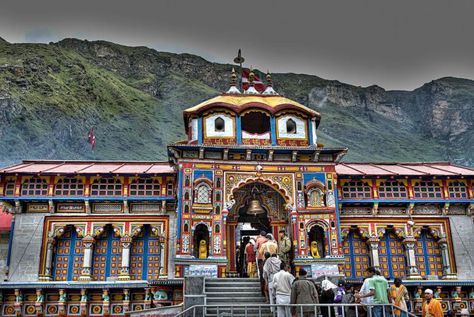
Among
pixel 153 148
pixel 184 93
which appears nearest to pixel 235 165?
pixel 153 148

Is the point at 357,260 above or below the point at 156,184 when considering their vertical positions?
below

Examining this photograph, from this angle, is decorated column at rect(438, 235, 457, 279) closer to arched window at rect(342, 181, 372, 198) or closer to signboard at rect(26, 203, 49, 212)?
arched window at rect(342, 181, 372, 198)

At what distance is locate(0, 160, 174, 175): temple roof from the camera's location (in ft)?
72.8

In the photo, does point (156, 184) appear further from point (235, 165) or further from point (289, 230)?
point (289, 230)

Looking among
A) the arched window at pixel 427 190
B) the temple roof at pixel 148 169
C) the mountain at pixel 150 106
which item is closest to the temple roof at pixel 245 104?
the temple roof at pixel 148 169

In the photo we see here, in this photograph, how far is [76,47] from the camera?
10081 centimetres

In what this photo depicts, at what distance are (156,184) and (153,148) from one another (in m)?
40.7

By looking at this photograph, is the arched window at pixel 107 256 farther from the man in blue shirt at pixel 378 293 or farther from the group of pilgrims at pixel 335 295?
the man in blue shirt at pixel 378 293

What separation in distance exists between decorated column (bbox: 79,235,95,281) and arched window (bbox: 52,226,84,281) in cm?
35

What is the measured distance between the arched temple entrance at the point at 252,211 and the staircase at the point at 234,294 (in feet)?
13.5

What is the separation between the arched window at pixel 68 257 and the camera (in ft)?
70.9

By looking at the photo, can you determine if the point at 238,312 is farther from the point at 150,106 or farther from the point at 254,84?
the point at 150,106

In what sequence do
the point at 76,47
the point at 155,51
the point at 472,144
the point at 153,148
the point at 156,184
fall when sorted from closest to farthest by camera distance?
the point at 156,184
the point at 153,148
the point at 472,144
the point at 76,47
the point at 155,51

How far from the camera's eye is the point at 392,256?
23.6m
